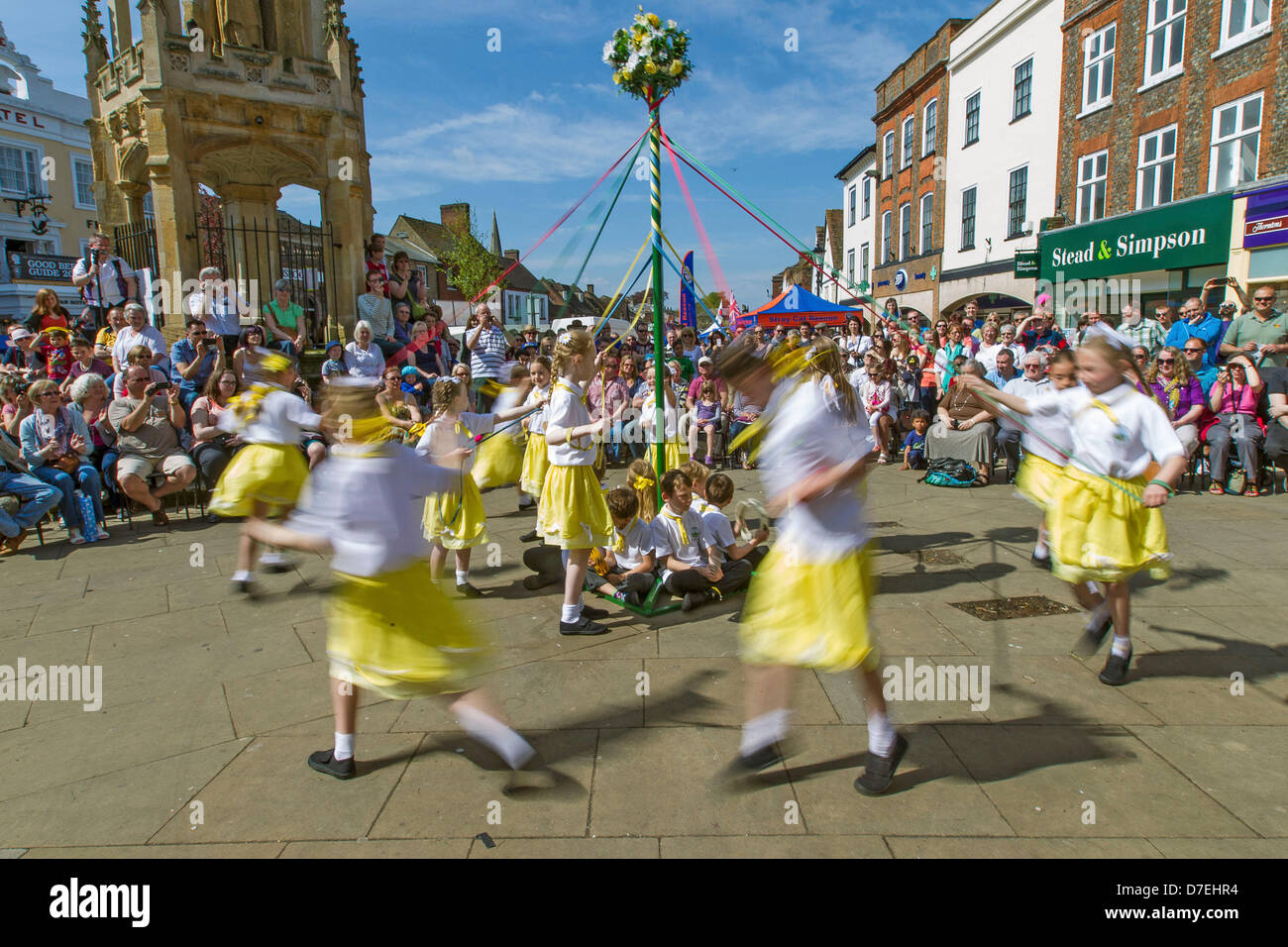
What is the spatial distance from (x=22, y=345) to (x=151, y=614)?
23.8 ft

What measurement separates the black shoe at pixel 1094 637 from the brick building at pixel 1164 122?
1371 cm

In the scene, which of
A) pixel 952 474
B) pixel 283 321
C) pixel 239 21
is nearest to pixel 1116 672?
pixel 952 474

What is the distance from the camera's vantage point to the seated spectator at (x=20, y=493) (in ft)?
23.4

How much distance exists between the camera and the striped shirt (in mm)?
10648

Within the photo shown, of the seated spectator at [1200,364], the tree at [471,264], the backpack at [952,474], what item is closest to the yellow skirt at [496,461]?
the backpack at [952,474]

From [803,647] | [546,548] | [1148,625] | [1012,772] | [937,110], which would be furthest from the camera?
[937,110]

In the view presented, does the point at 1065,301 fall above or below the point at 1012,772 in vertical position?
above

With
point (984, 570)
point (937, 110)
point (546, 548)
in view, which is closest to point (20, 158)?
point (937, 110)

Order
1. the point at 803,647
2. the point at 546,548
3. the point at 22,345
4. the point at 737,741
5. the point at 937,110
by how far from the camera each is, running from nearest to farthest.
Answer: the point at 803,647 → the point at 737,741 → the point at 546,548 → the point at 22,345 → the point at 937,110

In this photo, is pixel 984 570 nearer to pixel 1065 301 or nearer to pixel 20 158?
pixel 1065 301

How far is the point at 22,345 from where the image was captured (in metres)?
10.0

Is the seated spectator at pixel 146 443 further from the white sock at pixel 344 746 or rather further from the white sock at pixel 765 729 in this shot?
the white sock at pixel 765 729

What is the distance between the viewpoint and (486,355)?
10.8 meters

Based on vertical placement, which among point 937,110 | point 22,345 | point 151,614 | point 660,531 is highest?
point 937,110
